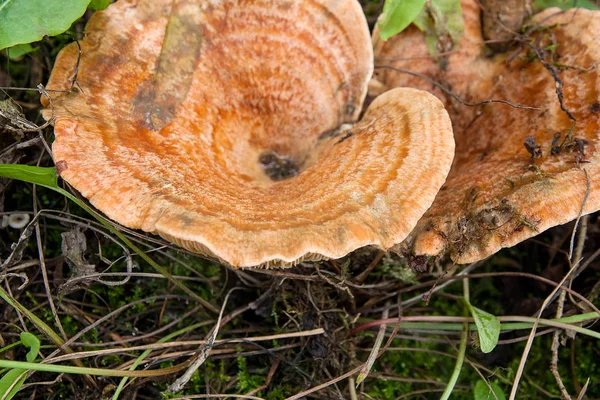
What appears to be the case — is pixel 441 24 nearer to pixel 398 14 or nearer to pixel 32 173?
pixel 398 14

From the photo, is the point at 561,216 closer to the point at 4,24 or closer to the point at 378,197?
the point at 378,197

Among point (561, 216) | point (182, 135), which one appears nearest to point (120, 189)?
point (182, 135)

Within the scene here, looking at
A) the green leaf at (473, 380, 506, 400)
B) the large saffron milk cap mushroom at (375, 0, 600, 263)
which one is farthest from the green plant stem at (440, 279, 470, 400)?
the large saffron milk cap mushroom at (375, 0, 600, 263)

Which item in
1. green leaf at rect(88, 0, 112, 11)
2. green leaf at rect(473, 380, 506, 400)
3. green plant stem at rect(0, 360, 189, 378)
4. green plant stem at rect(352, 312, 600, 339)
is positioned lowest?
green leaf at rect(473, 380, 506, 400)

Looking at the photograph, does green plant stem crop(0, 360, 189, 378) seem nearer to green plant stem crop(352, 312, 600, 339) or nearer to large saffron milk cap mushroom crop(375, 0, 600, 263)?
green plant stem crop(352, 312, 600, 339)

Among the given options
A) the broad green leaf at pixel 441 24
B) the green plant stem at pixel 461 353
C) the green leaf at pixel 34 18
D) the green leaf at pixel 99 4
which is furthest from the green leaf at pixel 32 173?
the broad green leaf at pixel 441 24

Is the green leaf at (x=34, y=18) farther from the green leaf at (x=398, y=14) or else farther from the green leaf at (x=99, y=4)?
the green leaf at (x=398, y=14)
